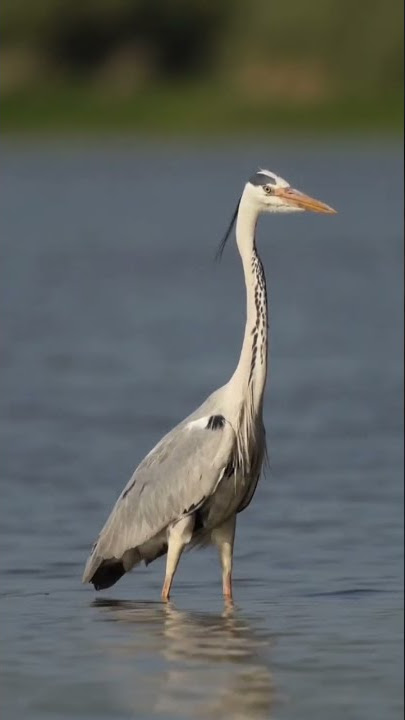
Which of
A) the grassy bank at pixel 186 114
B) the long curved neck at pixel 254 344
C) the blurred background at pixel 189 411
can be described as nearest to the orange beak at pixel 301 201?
the long curved neck at pixel 254 344

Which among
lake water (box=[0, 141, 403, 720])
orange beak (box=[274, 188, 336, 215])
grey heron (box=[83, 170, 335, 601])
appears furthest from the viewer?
grey heron (box=[83, 170, 335, 601])

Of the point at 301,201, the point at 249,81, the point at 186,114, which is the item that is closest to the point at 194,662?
the point at 301,201

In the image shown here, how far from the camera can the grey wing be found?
8094mm

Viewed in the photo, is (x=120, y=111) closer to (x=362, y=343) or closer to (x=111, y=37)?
(x=111, y=37)

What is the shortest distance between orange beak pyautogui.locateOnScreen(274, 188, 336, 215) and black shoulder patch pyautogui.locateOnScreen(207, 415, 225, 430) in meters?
0.83

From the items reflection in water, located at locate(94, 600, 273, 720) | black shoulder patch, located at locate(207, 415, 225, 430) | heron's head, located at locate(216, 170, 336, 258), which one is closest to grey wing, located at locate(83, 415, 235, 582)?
black shoulder patch, located at locate(207, 415, 225, 430)

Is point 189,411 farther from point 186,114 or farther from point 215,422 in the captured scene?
point 186,114

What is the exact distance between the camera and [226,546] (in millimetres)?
8273

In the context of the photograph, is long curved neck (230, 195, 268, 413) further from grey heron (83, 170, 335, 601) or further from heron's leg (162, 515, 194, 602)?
heron's leg (162, 515, 194, 602)

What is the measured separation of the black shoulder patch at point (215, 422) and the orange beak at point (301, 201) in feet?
2.72

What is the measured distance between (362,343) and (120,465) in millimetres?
5890

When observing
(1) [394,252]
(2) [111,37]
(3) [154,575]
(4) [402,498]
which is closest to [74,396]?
(4) [402,498]

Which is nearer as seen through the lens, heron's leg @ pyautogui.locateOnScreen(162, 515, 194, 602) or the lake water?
the lake water

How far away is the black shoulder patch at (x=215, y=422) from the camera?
8102 mm
